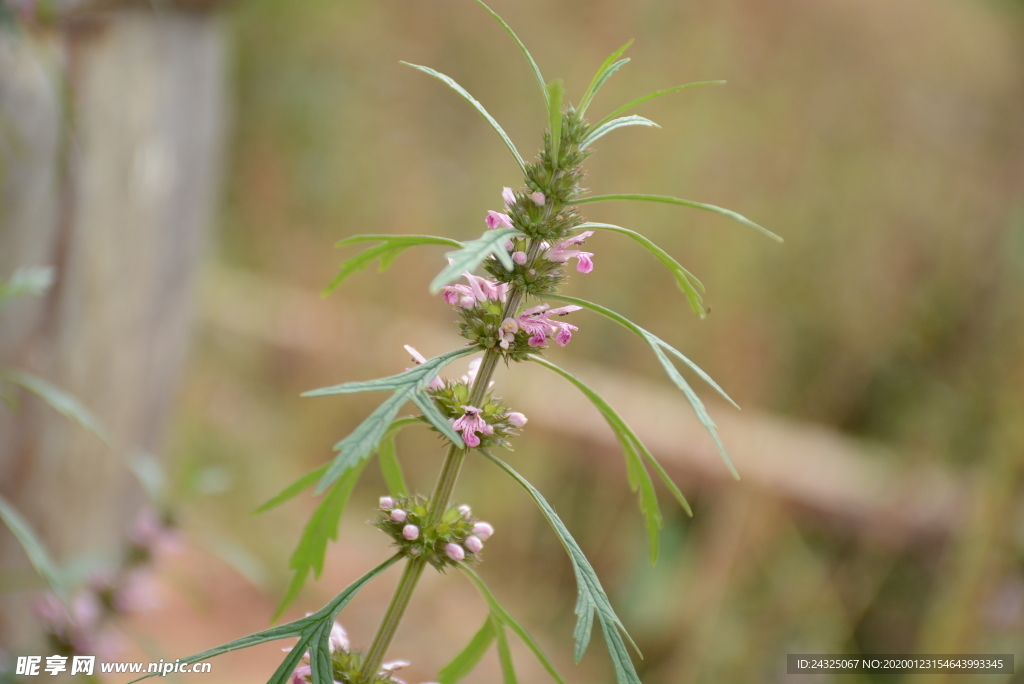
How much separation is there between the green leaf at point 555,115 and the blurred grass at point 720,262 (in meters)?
0.80

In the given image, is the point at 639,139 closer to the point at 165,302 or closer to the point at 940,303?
the point at 940,303

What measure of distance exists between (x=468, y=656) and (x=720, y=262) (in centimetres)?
263

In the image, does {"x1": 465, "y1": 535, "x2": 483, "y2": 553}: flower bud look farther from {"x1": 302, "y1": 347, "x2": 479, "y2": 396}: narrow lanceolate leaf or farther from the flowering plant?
{"x1": 302, "y1": 347, "x2": 479, "y2": 396}: narrow lanceolate leaf

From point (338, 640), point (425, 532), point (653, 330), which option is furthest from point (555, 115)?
point (653, 330)

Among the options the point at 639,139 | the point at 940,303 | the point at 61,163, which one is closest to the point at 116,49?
the point at 61,163

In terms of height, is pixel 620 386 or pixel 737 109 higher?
pixel 737 109

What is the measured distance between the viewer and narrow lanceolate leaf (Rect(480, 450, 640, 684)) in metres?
0.40

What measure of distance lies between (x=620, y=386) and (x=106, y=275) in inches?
76.3

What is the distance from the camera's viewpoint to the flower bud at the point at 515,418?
48cm

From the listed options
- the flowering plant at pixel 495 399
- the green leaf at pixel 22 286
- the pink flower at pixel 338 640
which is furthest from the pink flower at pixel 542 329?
the green leaf at pixel 22 286

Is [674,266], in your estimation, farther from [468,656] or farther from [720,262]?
[720,262]

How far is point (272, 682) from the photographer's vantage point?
0.40 m

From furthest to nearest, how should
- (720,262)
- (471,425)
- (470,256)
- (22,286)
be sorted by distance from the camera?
(720,262) → (22,286) → (471,425) → (470,256)

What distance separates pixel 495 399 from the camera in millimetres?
528
